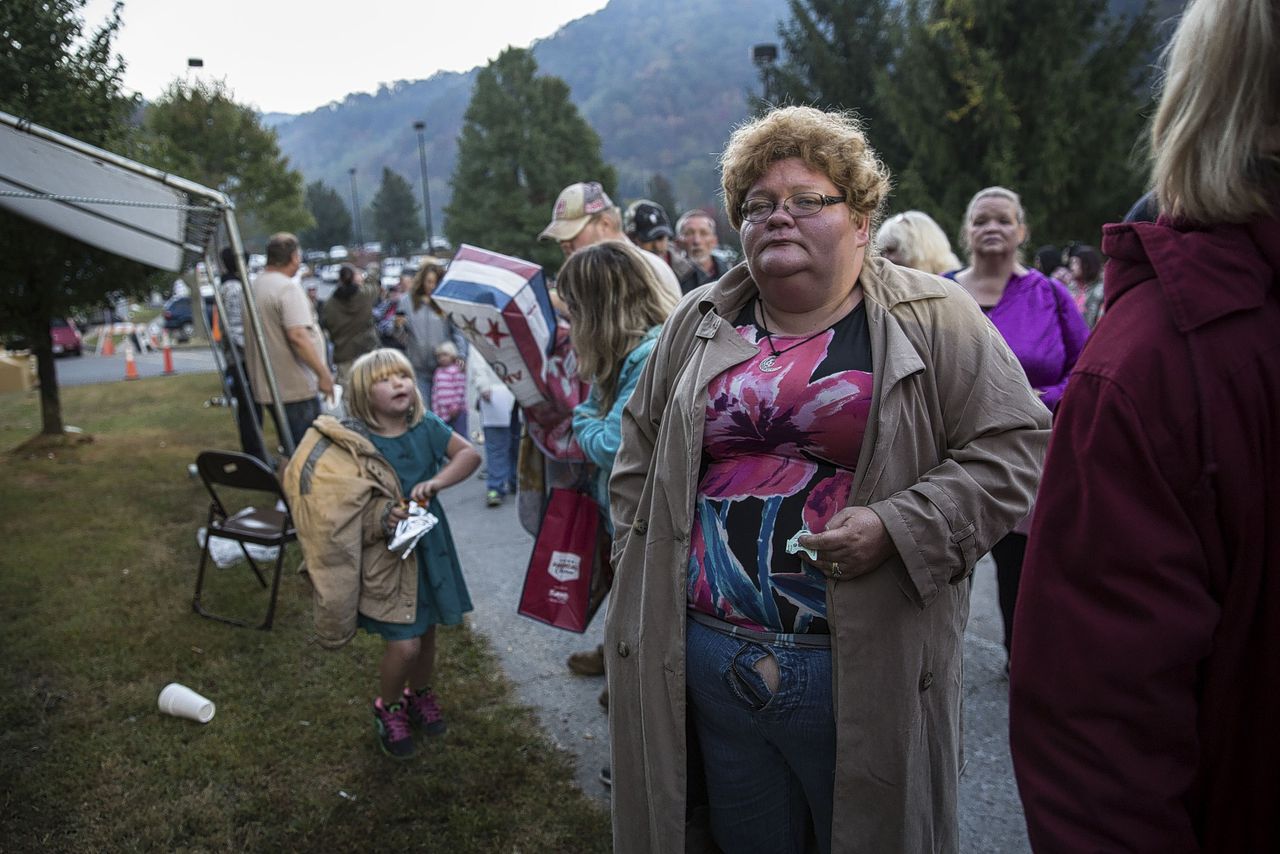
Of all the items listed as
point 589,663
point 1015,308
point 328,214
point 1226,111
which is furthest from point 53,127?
point 328,214

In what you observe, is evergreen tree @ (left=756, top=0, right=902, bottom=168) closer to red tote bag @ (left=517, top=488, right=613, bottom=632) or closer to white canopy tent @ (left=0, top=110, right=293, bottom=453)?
white canopy tent @ (left=0, top=110, right=293, bottom=453)

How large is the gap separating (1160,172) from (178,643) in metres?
4.92

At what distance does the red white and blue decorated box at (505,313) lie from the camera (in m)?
3.08

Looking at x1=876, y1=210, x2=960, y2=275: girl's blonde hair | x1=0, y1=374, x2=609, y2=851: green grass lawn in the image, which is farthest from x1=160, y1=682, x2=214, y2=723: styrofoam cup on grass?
x1=876, y1=210, x2=960, y2=275: girl's blonde hair

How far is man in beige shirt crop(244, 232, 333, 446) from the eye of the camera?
6.47 m

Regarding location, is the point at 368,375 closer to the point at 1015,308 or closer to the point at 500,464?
the point at 1015,308

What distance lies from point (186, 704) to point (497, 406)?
3.22 m

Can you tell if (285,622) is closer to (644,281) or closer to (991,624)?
(644,281)

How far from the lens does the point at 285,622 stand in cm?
480

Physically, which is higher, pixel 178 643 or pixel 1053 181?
pixel 1053 181

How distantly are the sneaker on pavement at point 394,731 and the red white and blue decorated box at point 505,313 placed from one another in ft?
4.49

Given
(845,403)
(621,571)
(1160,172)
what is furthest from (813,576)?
(1160,172)

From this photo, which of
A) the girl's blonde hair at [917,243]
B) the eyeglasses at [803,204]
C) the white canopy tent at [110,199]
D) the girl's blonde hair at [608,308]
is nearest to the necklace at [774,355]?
the eyeglasses at [803,204]

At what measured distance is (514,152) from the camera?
55.2m
